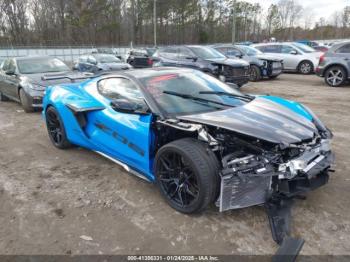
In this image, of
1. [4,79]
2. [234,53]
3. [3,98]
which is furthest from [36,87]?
[234,53]

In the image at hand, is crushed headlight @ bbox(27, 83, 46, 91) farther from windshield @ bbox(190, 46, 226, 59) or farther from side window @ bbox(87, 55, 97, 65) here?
side window @ bbox(87, 55, 97, 65)

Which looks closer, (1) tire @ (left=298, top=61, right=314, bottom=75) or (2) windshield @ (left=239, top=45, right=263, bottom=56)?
(2) windshield @ (left=239, top=45, right=263, bottom=56)

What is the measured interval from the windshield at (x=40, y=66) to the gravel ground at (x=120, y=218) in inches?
170

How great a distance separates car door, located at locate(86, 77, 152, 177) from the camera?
3350mm

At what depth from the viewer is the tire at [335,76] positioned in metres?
10.8

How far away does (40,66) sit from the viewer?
844cm

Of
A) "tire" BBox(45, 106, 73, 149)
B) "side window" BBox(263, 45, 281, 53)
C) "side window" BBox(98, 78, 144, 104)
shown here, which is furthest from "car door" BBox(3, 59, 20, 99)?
"side window" BBox(263, 45, 281, 53)

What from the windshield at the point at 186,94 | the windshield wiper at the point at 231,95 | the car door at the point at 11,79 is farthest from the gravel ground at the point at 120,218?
the car door at the point at 11,79

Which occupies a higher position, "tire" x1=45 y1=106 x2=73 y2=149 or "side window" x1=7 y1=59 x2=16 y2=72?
"side window" x1=7 y1=59 x2=16 y2=72

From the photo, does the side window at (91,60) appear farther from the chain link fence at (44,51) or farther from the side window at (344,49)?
the side window at (344,49)

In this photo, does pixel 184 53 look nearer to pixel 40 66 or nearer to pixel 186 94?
pixel 40 66

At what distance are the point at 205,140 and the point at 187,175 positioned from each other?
388 millimetres

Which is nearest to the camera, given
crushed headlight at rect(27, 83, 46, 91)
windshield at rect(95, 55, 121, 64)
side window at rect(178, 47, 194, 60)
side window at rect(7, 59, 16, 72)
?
crushed headlight at rect(27, 83, 46, 91)

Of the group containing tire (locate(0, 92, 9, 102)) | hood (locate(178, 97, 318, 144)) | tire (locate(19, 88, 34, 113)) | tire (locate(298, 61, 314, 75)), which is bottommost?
tire (locate(0, 92, 9, 102))
